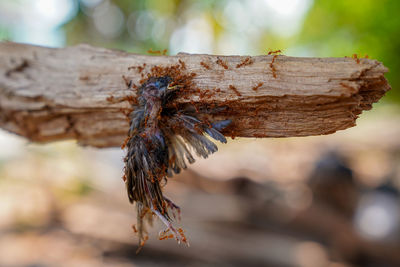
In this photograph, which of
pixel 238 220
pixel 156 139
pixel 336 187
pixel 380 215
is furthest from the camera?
pixel 238 220

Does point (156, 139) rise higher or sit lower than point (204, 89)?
lower

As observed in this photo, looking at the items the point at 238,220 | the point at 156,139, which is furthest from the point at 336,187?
the point at 156,139

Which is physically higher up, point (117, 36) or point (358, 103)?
point (117, 36)

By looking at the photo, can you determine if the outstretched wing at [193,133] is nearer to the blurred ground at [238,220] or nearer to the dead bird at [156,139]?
the dead bird at [156,139]

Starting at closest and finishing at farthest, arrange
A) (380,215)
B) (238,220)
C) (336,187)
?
(380,215) → (336,187) → (238,220)

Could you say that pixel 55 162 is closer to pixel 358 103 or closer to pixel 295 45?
pixel 358 103

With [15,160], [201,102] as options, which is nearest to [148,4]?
[15,160]

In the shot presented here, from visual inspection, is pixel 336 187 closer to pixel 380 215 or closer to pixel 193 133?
pixel 380 215
